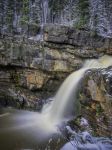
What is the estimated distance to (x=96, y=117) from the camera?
15.9 metres

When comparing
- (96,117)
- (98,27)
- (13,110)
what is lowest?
(13,110)

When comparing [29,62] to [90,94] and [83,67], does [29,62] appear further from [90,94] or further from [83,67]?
[90,94]

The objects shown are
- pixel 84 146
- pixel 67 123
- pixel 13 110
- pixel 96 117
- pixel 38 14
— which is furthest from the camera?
pixel 38 14

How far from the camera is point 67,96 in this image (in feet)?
67.1

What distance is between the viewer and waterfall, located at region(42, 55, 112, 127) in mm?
19672

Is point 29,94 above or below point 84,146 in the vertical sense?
below

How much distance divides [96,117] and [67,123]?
2434 mm

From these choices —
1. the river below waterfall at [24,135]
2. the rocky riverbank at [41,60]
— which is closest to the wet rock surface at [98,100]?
the river below waterfall at [24,135]

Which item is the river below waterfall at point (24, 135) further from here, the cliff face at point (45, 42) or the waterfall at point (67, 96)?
the cliff face at point (45, 42)

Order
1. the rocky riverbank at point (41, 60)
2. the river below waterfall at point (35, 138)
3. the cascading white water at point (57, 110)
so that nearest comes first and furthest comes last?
the river below waterfall at point (35, 138) → the cascading white water at point (57, 110) → the rocky riverbank at point (41, 60)

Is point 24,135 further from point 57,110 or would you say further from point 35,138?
point 57,110

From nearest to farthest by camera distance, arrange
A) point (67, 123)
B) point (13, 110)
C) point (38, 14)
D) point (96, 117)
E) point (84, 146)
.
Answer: point (84, 146), point (96, 117), point (67, 123), point (13, 110), point (38, 14)

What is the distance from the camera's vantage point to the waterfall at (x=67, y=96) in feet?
64.5

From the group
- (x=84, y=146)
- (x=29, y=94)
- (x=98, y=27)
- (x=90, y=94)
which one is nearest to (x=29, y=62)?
(x=29, y=94)
